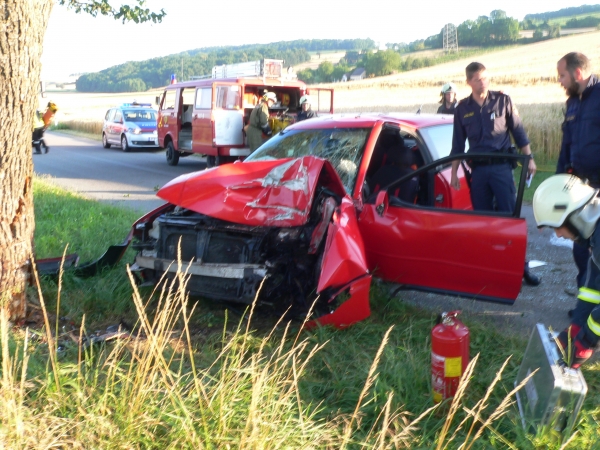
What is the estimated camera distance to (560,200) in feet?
9.39

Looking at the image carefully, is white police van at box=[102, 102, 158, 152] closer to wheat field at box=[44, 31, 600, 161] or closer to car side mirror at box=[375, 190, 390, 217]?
wheat field at box=[44, 31, 600, 161]

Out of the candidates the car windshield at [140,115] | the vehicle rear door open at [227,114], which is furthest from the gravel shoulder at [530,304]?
the car windshield at [140,115]

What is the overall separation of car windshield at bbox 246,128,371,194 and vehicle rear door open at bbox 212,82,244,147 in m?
7.65

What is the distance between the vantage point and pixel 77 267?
17.6ft

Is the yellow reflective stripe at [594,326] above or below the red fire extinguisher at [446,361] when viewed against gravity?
above

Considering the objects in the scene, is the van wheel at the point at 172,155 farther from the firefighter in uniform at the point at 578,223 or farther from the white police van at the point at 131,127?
the firefighter in uniform at the point at 578,223

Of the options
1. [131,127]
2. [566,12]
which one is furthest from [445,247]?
[566,12]

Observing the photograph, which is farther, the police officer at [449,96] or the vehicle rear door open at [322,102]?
the vehicle rear door open at [322,102]

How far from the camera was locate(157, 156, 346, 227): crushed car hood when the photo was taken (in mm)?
4359

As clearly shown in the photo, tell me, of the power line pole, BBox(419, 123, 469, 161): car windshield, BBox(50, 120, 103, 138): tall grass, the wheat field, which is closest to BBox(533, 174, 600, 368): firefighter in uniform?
BBox(419, 123, 469, 161): car windshield

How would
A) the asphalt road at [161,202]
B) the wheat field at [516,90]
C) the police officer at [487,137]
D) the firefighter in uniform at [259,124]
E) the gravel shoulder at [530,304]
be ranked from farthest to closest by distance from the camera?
the wheat field at [516,90]
the firefighter in uniform at [259,124]
the police officer at [487,137]
the asphalt road at [161,202]
the gravel shoulder at [530,304]

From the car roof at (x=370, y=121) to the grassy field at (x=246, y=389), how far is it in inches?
58.8

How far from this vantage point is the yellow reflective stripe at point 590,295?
2.81m

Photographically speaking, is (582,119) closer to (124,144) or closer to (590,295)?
(590,295)
